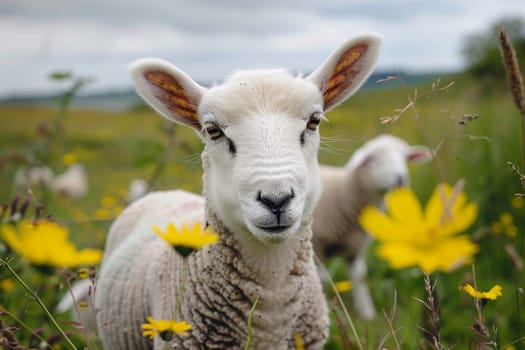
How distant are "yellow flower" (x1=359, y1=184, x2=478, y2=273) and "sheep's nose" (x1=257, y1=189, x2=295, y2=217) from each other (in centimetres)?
104

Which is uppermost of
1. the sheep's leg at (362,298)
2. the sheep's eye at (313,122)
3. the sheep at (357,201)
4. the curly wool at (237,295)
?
the sheep's eye at (313,122)

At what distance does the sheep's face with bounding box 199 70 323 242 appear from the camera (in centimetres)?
187

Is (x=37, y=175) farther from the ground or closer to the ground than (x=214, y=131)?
closer to the ground

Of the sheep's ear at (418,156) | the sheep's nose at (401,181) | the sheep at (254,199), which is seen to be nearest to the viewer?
the sheep at (254,199)

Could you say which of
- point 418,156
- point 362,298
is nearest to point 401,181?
point 418,156

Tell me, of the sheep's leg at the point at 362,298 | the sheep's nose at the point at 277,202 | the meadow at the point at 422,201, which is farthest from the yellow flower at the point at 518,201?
the sheep's nose at the point at 277,202

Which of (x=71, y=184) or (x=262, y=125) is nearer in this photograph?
(x=262, y=125)

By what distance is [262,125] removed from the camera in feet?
6.74

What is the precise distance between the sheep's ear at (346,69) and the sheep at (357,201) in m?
2.77

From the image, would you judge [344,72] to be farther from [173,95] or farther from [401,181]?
[401,181]

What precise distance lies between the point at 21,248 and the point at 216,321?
52.2 inches

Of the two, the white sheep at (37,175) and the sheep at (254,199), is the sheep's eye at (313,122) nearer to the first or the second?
the sheep at (254,199)

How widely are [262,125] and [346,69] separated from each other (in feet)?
2.07

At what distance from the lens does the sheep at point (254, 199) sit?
194 cm
